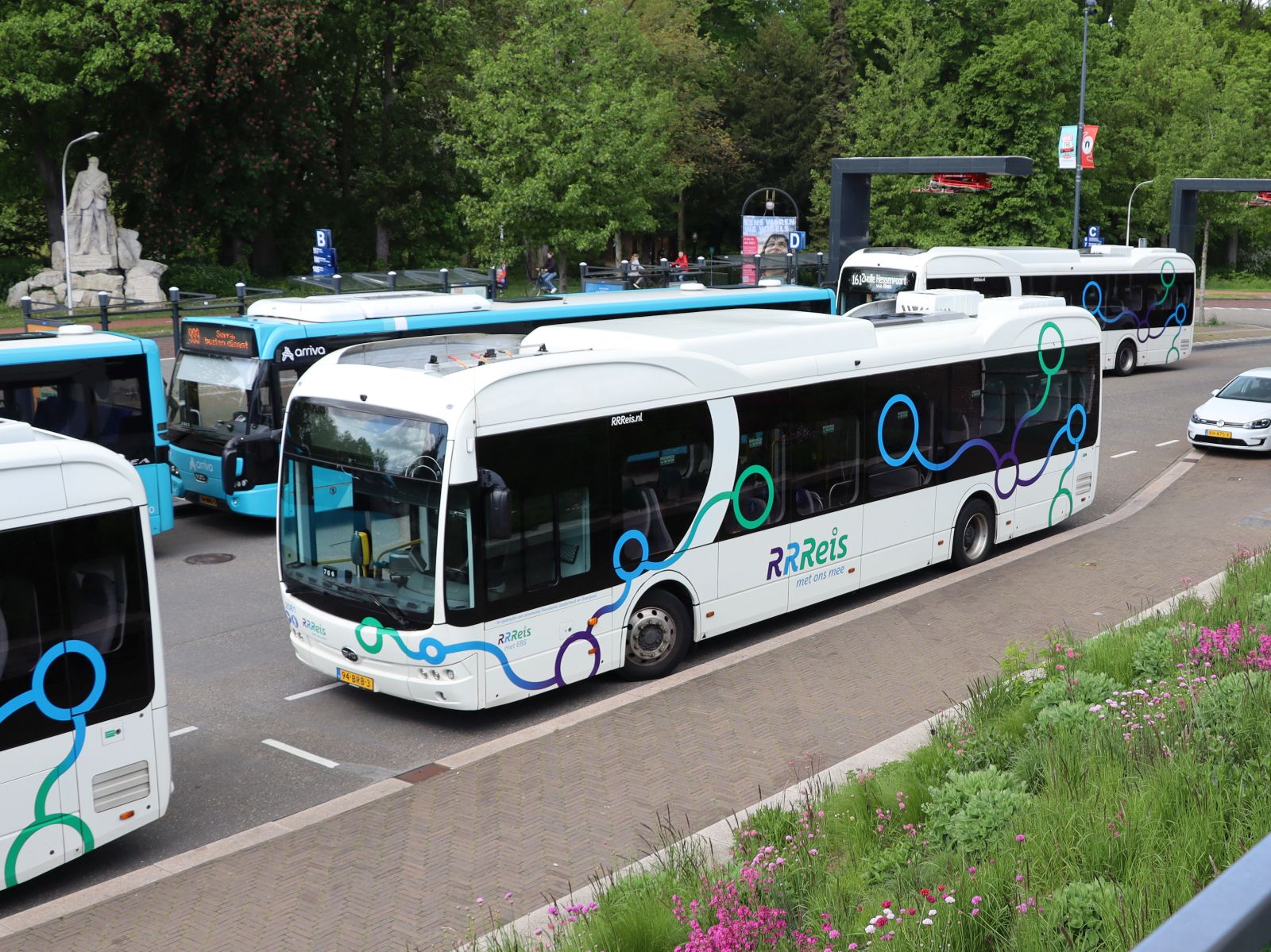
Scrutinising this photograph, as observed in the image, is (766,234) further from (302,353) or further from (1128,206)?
(302,353)

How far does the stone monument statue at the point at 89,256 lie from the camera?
1704 inches

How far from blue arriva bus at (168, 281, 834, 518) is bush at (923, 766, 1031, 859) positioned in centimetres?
1119

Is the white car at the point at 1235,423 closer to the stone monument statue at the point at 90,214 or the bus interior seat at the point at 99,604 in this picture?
the bus interior seat at the point at 99,604

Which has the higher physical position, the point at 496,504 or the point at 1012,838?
the point at 496,504

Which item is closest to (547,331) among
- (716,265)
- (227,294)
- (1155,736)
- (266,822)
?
(266,822)

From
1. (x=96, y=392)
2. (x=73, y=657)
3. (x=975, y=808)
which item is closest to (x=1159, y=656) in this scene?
(x=975, y=808)

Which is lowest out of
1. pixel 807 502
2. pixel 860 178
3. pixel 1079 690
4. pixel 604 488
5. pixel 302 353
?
pixel 1079 690

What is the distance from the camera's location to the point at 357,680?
10.1m

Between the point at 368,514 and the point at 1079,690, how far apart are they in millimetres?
5240

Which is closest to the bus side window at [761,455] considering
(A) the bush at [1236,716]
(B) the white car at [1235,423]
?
(A) the bush at [1236,716]

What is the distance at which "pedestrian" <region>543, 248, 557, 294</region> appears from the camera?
43.5 m

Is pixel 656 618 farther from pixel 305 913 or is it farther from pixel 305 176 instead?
pixel 305 176

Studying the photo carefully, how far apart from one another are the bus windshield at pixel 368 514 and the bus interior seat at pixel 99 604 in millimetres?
2488

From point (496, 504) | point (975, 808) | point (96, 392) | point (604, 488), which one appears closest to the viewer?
point (975, 808)
